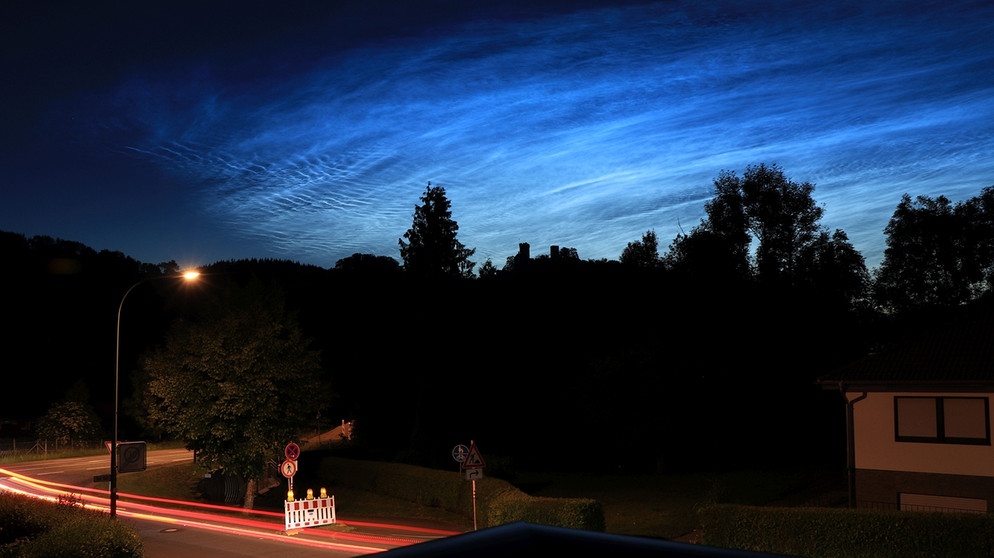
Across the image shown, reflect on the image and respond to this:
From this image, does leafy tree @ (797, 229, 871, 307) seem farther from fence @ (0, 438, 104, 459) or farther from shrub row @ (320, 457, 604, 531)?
fence @ (0, 438, 104, 459)

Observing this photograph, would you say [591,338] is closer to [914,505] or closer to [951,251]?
[951,251]

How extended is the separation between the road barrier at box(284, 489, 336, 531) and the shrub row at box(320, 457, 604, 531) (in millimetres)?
4817

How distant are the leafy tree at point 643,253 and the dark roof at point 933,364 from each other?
34439mm

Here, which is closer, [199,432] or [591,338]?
[199,432]

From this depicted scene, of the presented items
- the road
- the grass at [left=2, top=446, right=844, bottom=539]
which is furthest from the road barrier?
the grass at [left=2, top=446, right=844, bottom=539]

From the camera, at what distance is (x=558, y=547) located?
7.57 ft

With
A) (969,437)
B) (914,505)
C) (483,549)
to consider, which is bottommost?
(914,505)

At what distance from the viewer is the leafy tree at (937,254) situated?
153ft

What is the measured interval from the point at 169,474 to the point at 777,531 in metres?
34.2

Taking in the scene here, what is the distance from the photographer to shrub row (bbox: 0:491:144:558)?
13.3 m

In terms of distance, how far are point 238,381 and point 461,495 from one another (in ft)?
32.7

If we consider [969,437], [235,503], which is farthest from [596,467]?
[969,437]

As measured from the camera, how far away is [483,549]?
2299mm

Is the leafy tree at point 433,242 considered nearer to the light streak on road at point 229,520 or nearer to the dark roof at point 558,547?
the light streak on road at point 229,520
